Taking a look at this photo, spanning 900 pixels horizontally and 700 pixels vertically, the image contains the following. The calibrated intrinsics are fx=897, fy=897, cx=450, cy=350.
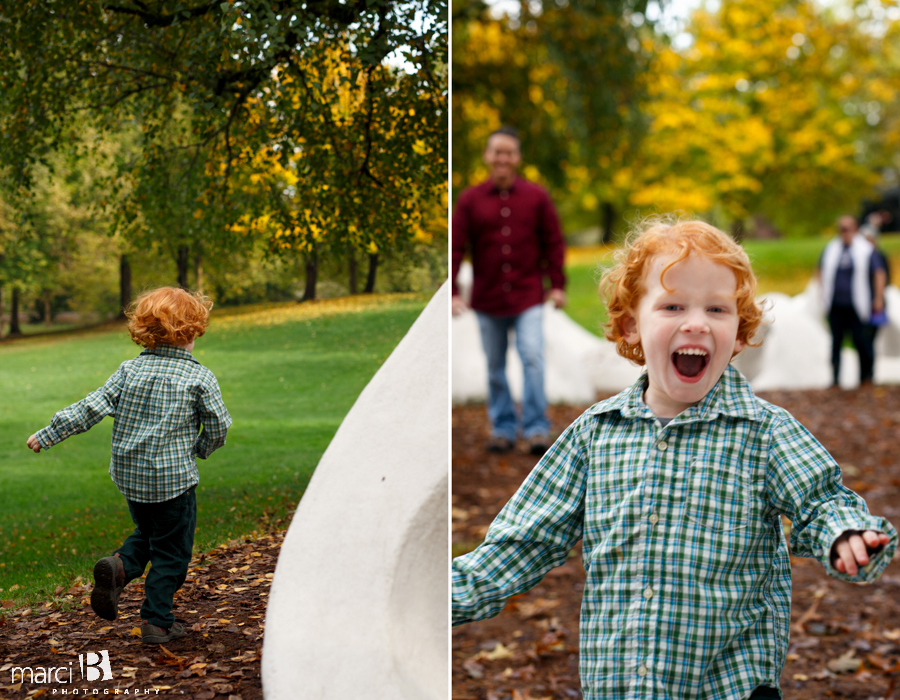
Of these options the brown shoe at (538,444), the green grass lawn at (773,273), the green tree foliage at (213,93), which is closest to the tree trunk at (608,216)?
the green grass lawn at (773,273)

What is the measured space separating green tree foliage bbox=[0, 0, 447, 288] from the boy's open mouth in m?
0.91

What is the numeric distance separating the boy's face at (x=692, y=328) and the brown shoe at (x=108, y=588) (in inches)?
48.5

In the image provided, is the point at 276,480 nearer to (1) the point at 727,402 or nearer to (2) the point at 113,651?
(2) the point at 113,651

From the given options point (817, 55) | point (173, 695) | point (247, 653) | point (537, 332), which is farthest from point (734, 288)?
point (817, 55)

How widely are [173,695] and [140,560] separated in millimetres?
300

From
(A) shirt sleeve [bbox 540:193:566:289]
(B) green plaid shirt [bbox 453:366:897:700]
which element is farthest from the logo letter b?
(A) shirt sleeve [bbox 540:193:566:289]

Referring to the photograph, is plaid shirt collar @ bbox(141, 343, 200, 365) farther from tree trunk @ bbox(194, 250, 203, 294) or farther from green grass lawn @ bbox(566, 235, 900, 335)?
green grass lawn @ bbox(566, 235, 900, 335)

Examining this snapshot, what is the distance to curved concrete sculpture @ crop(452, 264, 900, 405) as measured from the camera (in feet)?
28.2

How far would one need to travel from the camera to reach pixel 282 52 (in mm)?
2117

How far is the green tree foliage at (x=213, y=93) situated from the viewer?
2.06 metres

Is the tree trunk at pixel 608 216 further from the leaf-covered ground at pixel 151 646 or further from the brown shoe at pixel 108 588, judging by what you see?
the brown shoe at pixel 108 588

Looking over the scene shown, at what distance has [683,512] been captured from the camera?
166cm

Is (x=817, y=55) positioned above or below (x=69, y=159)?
above

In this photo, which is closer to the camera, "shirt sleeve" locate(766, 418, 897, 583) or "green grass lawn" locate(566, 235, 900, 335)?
"shirt sleeve" locate(766, 418, 897, 583)
